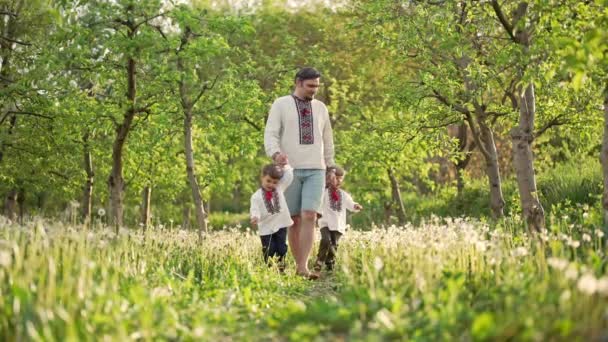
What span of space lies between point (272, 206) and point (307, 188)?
50 cm

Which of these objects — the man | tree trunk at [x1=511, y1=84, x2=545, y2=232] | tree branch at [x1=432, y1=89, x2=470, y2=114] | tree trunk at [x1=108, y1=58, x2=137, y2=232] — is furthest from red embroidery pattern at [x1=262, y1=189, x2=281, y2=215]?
tree branch at [x1=432, y1=89, x2=470, y2=114]

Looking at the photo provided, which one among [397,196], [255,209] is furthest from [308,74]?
[397,196]

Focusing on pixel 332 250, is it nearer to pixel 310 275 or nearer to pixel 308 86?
pixel 310 275

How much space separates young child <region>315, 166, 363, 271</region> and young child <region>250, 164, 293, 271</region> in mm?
674

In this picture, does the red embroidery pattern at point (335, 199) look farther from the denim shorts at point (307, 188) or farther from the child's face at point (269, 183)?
the child's face at point (269, 183)

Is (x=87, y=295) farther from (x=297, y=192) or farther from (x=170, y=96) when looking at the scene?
(x=170, y=96)

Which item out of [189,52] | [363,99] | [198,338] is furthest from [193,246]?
[363,99]

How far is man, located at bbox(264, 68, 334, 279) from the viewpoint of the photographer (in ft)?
28.5

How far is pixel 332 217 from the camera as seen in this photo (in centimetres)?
958

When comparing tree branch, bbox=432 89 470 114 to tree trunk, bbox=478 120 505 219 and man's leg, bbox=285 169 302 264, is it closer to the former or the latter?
tree trunk, bbox=478 120 505 219

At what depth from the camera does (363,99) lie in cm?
2273

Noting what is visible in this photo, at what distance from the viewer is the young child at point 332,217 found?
Result: 956 cm

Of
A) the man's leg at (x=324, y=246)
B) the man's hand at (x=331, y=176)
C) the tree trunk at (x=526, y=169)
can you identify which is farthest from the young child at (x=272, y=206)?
the tree trunk at (x=526, y=169)

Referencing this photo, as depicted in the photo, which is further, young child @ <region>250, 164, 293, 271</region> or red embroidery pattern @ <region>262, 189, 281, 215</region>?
red embroidery pattern @ <region>262, 189, 281, 215</region>
